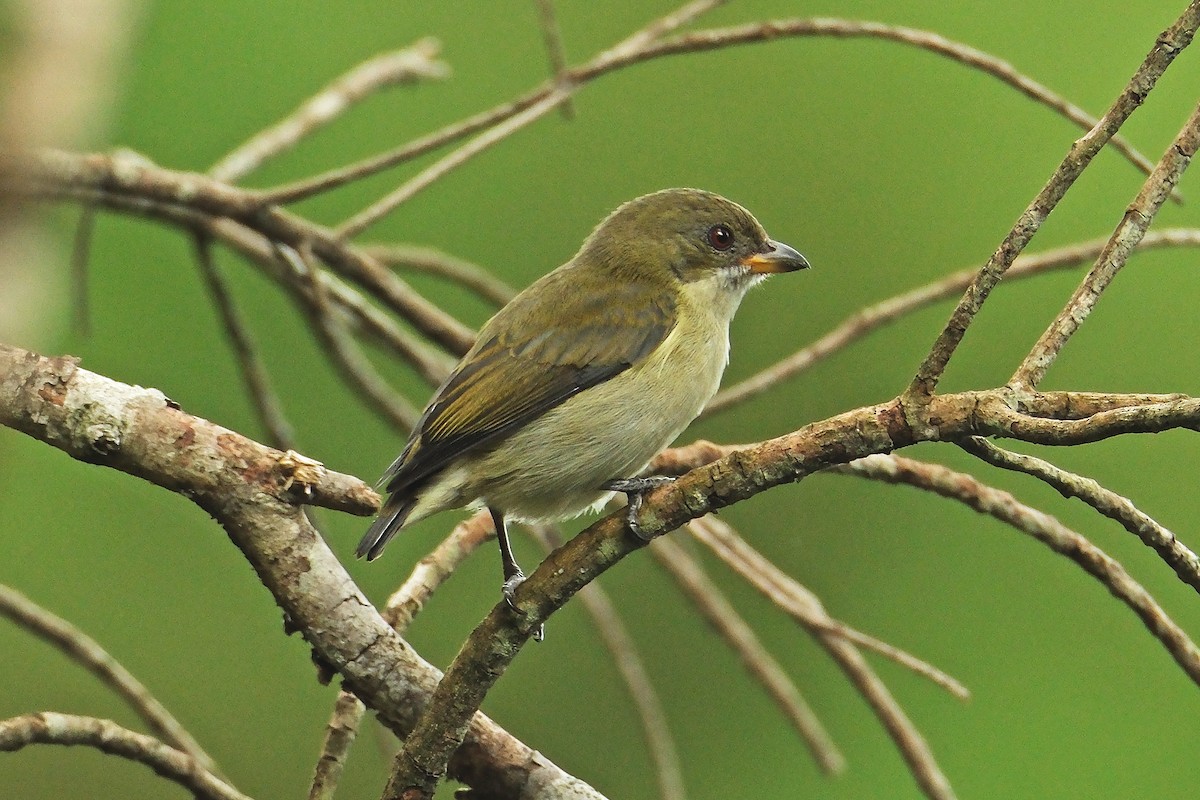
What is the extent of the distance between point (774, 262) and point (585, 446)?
1.14 meters

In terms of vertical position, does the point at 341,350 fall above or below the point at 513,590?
above

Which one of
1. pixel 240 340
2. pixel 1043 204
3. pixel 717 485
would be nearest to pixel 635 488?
pixel 717 485

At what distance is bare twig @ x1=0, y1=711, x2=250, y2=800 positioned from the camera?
2.00m

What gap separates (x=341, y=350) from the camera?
3604 millimetres

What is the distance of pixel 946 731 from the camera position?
523 cm

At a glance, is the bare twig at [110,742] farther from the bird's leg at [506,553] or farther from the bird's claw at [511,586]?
the bird's leg at [506,553]

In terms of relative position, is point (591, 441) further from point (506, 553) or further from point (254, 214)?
point (254, 214)

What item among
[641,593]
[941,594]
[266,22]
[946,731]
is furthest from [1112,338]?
[266,22]

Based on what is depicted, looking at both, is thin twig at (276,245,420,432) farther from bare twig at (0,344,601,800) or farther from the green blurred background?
the green blurred background

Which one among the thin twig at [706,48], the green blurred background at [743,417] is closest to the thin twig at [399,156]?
the thin twig at [706,48]

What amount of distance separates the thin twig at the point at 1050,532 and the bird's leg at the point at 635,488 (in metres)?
0.38

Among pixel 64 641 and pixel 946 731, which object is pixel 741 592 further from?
pixel 64 641

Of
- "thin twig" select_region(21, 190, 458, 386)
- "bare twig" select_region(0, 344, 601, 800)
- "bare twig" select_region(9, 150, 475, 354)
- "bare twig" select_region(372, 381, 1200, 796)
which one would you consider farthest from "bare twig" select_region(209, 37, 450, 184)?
"bare twig" select_region(372, 381, 1200, 796)

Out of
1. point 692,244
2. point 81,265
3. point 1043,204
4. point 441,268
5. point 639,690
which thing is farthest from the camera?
point 441,268
